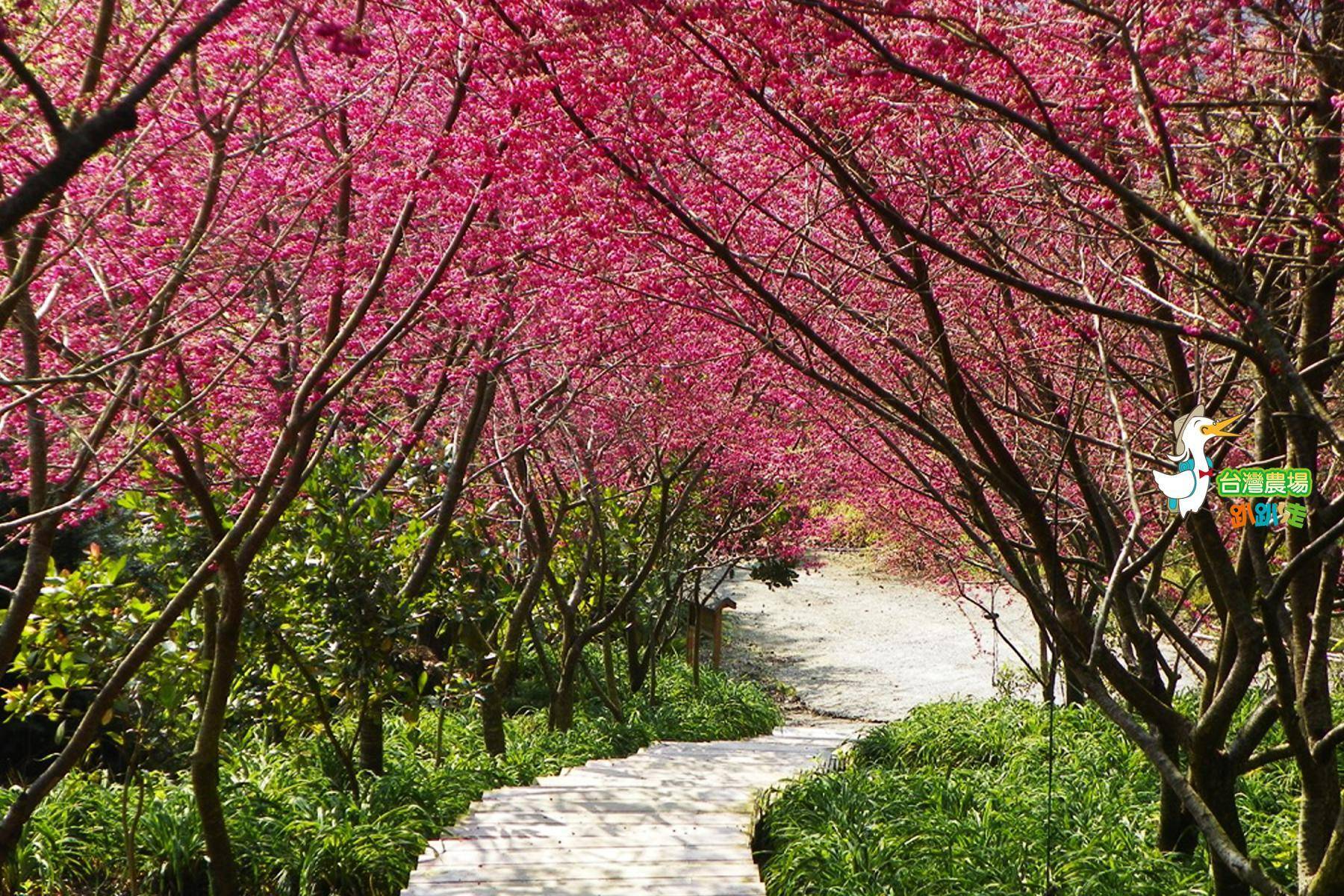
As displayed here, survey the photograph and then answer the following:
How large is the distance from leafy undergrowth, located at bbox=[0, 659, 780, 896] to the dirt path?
10300 mm

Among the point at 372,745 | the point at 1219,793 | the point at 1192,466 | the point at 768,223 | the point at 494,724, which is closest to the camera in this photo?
the point at 1192,466

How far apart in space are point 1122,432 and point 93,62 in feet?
10.4

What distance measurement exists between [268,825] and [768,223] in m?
3.67

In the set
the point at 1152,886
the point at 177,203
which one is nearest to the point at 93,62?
the point at 177,203

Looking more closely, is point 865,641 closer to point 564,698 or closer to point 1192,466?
point 564,698

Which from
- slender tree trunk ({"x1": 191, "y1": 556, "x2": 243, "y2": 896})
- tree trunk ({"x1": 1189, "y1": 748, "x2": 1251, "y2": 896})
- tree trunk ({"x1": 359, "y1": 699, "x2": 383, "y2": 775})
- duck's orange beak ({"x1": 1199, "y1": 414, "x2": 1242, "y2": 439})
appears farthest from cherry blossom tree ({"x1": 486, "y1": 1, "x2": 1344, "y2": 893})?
tree trunk ({"x1": 359, "y1": 699, "x2": 383, "y2": 775})

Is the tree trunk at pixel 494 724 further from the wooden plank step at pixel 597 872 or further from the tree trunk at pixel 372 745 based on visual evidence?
the wooden plank step at pixel 597 872

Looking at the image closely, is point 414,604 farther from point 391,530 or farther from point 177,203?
point 177,203

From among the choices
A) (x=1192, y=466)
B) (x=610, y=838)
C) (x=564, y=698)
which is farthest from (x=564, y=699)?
(x=1192, y=466)

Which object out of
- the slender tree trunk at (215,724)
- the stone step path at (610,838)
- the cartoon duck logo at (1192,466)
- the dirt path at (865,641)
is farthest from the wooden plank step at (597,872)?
the dirt path at (865,641)

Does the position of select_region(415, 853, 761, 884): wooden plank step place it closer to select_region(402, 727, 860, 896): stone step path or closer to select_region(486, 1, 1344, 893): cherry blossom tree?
select_region(402, 727, 860, 896): stone step path

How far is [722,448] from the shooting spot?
10.7 metres

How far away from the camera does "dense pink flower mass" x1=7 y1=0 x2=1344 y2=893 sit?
10.4ft

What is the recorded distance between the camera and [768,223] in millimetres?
5836
